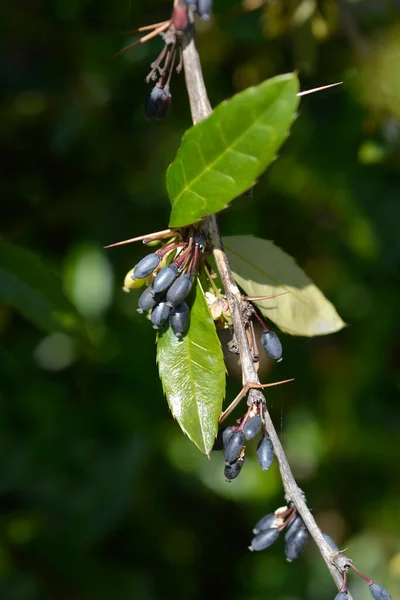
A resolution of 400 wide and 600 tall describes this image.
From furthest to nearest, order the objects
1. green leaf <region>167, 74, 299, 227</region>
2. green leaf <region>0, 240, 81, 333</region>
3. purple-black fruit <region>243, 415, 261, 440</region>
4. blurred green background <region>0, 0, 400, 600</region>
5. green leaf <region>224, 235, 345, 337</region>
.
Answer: blurred green background <region>0, 0, 400, 600</region>, green leaf <region>0, 240, 81, 333</region>, green leaf <region>224, 235, 345, 337</region>, purple-black fruit <region>243, 415, 261, 440</region>, green leaf <region>167, 74, 299, 227</region>

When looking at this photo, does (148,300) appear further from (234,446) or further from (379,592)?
(379,592)

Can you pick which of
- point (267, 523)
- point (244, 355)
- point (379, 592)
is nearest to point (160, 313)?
point (244, 355)

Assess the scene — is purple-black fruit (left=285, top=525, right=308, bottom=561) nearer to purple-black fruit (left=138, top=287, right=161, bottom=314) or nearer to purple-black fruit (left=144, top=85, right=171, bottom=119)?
purple-black fruit (left=138, top=287, right=161, bottom=314)

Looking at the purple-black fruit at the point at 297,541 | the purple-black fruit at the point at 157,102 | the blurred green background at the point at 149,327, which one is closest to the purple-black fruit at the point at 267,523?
the purple-black fruit at the point at 297,541

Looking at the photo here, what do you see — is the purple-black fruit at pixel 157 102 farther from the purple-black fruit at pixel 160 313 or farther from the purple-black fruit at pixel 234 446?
the purple-black fruit at pixel 234 446

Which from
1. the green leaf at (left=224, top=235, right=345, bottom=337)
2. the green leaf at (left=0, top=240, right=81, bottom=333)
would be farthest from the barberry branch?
the green leaf at (left=0, top=240, right=81, bottom=333)

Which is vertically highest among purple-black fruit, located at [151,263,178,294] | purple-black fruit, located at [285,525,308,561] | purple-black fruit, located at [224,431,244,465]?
purple-black fruit, located at [151,263,178,294]
